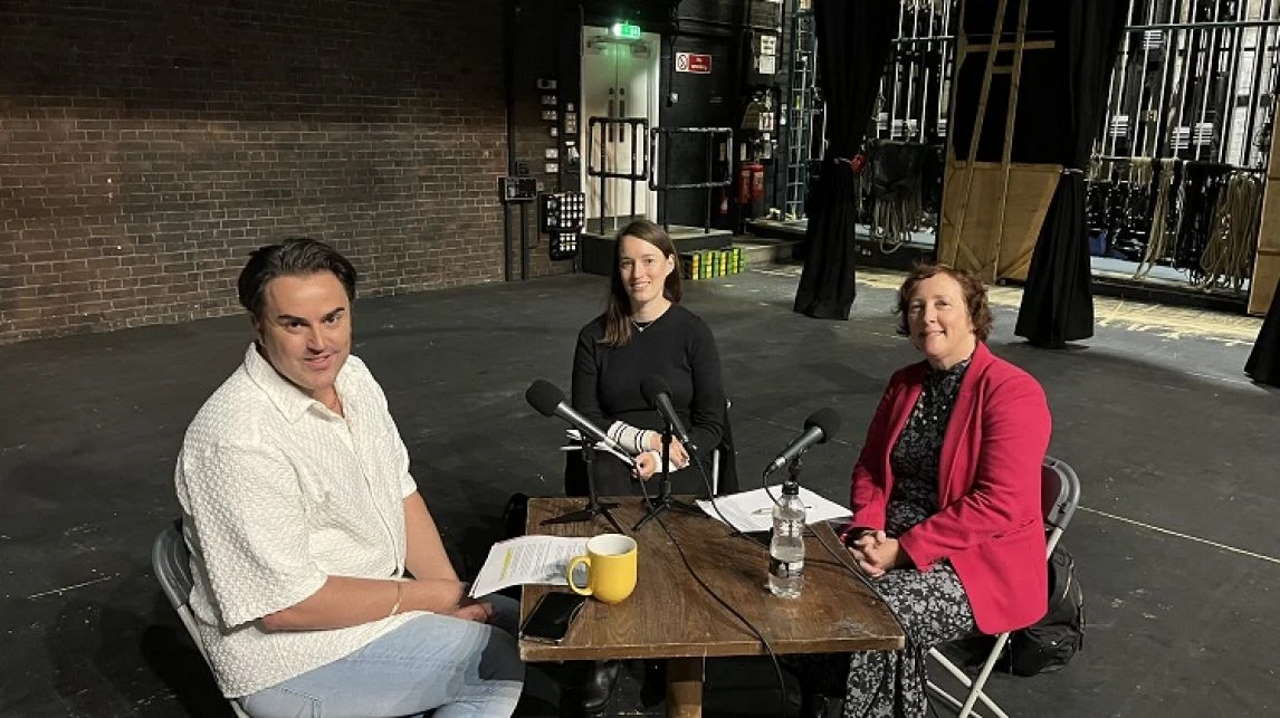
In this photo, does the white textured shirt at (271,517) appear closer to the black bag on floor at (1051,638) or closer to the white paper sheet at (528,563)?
the white paper sheet at (528,563)

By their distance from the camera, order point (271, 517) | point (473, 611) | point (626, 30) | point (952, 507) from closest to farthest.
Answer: point (271, 517)
point (473, 611)
point (952, 507)
point (626, 30)

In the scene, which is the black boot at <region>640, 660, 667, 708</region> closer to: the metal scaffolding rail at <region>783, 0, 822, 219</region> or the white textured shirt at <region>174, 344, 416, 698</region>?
the white textured shirt at <region>174, 344, 416, 698</region>

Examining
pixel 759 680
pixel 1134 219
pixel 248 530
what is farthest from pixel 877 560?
pixel 1134 219

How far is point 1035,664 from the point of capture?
2.67m

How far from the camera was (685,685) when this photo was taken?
181cm

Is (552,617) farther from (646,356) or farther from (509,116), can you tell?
(509,116)

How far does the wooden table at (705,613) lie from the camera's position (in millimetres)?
1555

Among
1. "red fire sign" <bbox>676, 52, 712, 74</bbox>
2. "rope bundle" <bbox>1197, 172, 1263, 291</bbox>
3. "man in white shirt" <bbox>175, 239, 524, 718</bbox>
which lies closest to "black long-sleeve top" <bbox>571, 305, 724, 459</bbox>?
"man in white shirt" <bbox>175, 239, 524, 718</bbox>

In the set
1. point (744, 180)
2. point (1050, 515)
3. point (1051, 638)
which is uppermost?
point (744, 180)

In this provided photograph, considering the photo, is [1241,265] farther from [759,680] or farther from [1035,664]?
[759,680]

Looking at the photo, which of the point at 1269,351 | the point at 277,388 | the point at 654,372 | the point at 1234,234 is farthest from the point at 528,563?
the point at 1234,234

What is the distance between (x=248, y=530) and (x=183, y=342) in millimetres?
5836

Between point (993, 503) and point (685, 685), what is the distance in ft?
2.69

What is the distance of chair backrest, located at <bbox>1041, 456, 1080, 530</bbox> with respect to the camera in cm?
224
